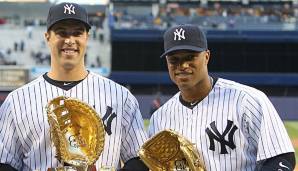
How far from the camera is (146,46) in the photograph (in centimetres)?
2434

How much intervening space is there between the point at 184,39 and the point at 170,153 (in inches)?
21.6

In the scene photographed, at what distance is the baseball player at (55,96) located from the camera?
9.01 feet

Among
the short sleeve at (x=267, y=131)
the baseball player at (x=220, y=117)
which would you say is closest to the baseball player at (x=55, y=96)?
the baseball player at (x=220, y=117)

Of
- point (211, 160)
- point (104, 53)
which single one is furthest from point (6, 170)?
point (104, 53)

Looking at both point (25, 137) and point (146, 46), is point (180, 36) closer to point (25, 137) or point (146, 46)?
point (25, 137)

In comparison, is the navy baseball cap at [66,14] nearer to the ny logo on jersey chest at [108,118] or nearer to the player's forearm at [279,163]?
the ny logo on jersey chest at [108,118]

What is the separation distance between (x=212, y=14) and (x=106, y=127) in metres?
24.8

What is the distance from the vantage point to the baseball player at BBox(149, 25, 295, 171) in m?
2.69

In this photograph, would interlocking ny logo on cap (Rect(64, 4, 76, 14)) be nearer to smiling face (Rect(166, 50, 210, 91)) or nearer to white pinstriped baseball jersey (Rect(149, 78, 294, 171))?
smiling face (Rect(166, 50, 210, 91))

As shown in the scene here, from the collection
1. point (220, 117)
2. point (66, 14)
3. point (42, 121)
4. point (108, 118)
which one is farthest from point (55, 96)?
point (220, 117)

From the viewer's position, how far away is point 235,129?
276cm

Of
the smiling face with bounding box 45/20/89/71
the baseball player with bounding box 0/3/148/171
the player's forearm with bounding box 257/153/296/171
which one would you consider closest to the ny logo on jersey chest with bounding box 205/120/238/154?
the player's forearm with bounding box 257/153/296/171

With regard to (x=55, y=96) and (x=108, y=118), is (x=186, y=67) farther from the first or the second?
(x=55, y=96)

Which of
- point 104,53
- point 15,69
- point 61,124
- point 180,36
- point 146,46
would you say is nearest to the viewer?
point 61,124
